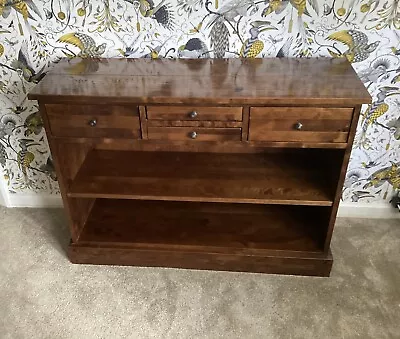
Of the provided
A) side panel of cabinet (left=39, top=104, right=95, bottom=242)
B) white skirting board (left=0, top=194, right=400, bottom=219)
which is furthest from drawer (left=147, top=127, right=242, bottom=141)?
white skirting board (left=0, top=194, right=400, bottom=219)

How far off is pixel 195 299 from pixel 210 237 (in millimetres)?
270

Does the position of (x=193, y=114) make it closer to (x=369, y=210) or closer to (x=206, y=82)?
(x=206, y=82)

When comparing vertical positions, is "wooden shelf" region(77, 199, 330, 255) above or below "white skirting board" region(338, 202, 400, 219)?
above

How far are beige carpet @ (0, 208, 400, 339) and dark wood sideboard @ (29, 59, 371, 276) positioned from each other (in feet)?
0.23

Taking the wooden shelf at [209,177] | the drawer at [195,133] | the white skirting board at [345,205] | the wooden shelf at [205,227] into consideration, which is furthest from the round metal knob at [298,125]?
the white skirting board at [345,205]

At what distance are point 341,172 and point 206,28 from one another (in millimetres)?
740

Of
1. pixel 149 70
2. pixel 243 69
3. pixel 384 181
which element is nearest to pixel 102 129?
pixel 149 70

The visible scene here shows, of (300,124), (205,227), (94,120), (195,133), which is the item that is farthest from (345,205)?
(94,120)

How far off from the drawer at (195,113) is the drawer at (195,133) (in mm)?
41

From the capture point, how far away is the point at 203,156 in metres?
1.85

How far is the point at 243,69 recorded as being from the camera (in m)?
1.58

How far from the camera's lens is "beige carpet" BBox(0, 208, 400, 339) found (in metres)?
1.57

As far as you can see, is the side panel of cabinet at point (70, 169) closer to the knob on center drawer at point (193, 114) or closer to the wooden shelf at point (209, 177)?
the wooden shelf at point (209, 177)

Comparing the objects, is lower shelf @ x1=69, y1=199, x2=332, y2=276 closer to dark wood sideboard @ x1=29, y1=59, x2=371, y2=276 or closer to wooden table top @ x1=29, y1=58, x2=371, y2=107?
dark wood sideboard @ x1=29, y1=59, x2=371, y2=276
